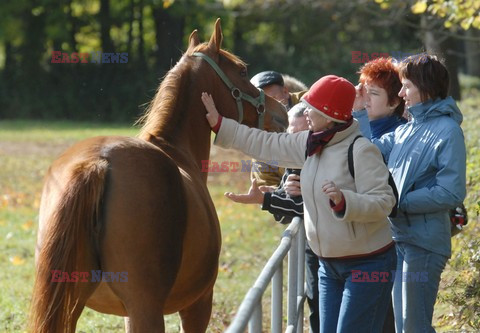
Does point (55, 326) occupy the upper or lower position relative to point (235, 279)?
upper

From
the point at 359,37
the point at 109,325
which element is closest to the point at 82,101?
the point at 359,37

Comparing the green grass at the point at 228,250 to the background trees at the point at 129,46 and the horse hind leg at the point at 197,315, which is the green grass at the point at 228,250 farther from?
the background trees at the point at 129,46

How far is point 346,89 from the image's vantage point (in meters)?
4.08

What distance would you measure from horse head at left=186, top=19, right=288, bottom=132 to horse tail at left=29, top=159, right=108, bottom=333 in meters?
1.37

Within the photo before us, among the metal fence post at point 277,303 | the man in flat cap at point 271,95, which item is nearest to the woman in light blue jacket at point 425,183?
the metal fence post at point 277,303

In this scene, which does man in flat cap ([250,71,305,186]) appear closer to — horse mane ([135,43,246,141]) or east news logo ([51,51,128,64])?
horse mane ([135,43,246,141])

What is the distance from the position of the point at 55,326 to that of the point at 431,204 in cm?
194

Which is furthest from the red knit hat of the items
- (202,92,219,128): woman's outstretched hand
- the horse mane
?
the horse mane

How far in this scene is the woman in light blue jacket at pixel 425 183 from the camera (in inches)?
172

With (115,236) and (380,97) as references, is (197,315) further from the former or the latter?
(380,97)

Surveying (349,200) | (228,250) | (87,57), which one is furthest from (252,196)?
(87,57)

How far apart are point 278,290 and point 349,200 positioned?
529mm

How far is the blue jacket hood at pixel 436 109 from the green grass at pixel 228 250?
143 centimetres

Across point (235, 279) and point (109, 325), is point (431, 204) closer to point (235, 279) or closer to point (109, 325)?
point (109, 325)
